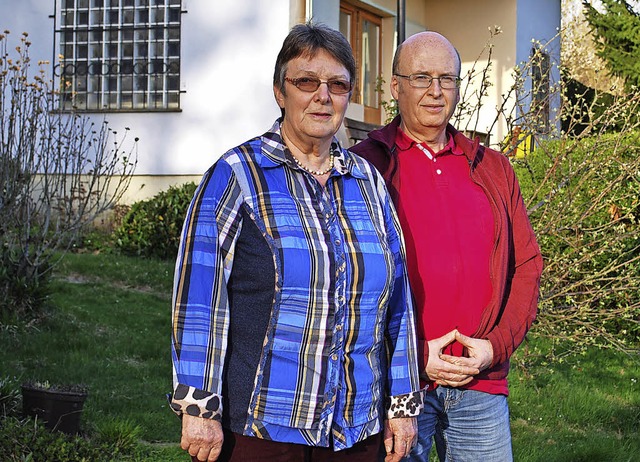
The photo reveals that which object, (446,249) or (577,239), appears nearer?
(446,249)

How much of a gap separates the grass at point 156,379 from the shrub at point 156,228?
253 centimetres

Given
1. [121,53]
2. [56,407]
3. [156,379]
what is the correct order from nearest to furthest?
[56,407], [156,379], [121,53]

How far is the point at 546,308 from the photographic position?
268 inches

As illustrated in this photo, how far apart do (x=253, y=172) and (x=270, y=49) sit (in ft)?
35.7

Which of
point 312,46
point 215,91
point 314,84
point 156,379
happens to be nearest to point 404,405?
point 314,84

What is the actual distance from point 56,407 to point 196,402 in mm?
3196

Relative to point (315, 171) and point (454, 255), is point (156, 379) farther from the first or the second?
point (315, 171)

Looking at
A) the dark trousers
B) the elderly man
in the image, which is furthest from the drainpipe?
the dark trousers

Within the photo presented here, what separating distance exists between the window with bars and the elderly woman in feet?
37.6

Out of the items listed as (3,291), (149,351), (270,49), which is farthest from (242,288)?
(270,49)

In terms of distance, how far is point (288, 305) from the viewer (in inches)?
109

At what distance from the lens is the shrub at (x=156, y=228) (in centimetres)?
1278

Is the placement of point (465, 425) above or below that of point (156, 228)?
below

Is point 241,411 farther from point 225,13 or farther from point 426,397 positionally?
point 225,13
